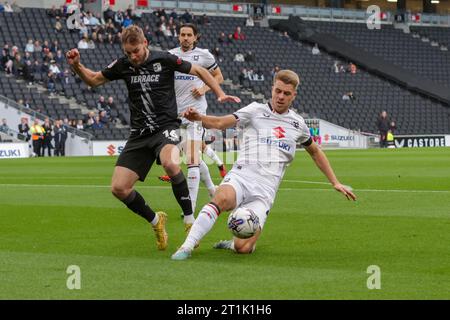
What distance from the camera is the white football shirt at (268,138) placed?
30.5 feet

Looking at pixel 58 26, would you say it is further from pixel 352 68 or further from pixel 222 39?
pixel 352 68

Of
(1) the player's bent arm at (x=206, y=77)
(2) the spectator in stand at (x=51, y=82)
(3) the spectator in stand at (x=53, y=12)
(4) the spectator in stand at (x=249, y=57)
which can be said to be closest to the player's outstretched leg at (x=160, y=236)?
(1) the player's bent arm at (x=206, y=77)

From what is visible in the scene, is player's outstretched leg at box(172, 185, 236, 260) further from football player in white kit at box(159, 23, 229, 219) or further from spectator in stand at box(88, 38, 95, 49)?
spectator in stand at box(88, 38, 95, 49)

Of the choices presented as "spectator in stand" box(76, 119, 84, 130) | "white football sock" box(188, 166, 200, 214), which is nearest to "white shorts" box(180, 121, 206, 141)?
"white football sock" box(188, 166, 200, 214)

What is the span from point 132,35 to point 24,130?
3095 centimetres

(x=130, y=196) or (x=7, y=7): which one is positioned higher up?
(x=7, y=7)

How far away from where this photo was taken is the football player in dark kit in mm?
9875

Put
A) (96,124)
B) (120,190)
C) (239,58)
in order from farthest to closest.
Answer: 1. (239,58)
2. (96,124)
3. (120,190)

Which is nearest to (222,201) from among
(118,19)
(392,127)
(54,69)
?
(54,69)

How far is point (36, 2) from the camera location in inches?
2055

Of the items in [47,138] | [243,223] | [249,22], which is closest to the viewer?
[243,223]

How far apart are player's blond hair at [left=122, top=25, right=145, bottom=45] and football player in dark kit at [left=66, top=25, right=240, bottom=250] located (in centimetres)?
9

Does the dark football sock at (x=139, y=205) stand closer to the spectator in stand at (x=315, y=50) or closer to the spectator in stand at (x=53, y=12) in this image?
the spectator in stand at (x=53, y=12)

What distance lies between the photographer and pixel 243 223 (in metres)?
8.68
